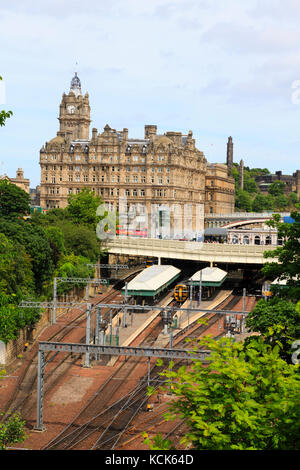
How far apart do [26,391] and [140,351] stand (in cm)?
1191

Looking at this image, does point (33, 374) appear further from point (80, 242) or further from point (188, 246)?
point (188, 246)

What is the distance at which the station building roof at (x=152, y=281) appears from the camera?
7456 cm

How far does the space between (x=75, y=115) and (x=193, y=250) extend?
94.3m

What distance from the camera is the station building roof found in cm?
7456

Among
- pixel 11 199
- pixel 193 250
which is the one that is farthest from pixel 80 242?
pixel 193 250

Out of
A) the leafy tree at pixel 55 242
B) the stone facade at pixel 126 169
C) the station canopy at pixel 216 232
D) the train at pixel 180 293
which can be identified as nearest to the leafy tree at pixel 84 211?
the leafy tree at pixel 55 242

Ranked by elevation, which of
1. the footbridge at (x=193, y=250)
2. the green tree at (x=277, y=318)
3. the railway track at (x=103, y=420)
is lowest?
the railway track at (x=103, y=420)

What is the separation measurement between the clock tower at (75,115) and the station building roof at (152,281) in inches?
3639

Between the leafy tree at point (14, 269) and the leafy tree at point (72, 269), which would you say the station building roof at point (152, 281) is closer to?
the leafy tree at point (72, 269)

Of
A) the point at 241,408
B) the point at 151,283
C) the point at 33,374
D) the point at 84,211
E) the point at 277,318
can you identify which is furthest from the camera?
the point at 84,211

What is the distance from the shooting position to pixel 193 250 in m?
91.9
